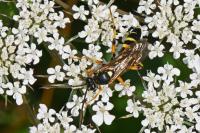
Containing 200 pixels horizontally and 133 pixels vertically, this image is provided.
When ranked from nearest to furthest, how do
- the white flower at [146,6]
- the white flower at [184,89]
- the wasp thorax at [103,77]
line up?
the wasp thorax at [103,77] → the white flower at [184,89] → the white flower at [146,6]

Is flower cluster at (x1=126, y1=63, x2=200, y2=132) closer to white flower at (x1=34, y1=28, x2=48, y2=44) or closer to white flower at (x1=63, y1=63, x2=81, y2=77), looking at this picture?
white flower at (x1=63, y1=63, x2=81, y2=77)

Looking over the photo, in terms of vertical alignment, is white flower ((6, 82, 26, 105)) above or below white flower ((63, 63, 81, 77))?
below

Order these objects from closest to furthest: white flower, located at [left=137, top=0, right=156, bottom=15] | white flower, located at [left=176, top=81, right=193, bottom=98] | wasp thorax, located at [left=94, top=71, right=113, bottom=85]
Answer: wasp thorax, located at [left=94, top=71, right=113, bottom=85] < white flower, located at [left=176, top=81, right=193, bottom=98] < white flower, located at [left=137, top=0, right=156, bottom=15]

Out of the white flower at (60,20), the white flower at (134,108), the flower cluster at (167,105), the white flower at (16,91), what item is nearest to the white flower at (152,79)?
the flower cluster at (167,105)

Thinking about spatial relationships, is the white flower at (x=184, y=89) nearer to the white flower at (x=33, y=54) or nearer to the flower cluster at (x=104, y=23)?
the flower cluster at (x=104, y=23)

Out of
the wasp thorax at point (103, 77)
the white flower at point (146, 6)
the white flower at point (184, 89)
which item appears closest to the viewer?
the wasp thorax at point (103, 77)

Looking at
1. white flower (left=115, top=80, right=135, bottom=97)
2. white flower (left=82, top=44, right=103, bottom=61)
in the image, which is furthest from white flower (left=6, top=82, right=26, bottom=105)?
white flower (left=115, top=80, right=135, bottom=97)

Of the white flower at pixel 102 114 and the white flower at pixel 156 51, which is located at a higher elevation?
the white flower at pixel 156 51

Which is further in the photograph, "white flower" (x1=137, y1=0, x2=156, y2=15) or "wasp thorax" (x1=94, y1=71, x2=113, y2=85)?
"white flower" (x1=137, y1=0, x2=156, y2=15)
